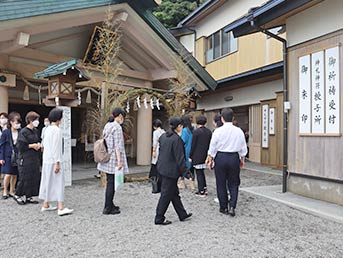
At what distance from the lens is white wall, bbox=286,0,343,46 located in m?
5.93

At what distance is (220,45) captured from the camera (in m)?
16.4

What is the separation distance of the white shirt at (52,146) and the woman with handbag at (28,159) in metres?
0.68

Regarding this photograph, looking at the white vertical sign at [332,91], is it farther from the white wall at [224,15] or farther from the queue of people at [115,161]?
the white wall at [224,15]

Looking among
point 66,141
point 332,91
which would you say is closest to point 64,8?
point 66,141

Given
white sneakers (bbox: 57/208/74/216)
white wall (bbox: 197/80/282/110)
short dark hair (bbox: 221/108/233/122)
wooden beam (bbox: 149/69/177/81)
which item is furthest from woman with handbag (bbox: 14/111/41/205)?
white wall (bbox: 197/80/282/110)

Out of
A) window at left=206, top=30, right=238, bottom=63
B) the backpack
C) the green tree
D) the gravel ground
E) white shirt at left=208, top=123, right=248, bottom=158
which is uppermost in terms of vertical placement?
the green tree

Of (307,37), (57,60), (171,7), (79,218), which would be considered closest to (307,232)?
(79,218)

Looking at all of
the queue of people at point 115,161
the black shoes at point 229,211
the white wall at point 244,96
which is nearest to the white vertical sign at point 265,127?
the white wall at point 244,96

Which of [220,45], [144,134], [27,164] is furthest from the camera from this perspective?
[220,45]

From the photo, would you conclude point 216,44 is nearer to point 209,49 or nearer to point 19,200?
point 209,49

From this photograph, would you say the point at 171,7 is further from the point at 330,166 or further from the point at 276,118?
the point at 330,166

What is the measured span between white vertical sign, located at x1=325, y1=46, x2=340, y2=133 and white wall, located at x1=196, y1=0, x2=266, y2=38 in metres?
8.04

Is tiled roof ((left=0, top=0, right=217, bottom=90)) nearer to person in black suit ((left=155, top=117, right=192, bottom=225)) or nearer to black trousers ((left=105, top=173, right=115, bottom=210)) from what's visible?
black trousers ((left=105, top=173, right=115, bottom=210))

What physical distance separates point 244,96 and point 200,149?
26.2ft
